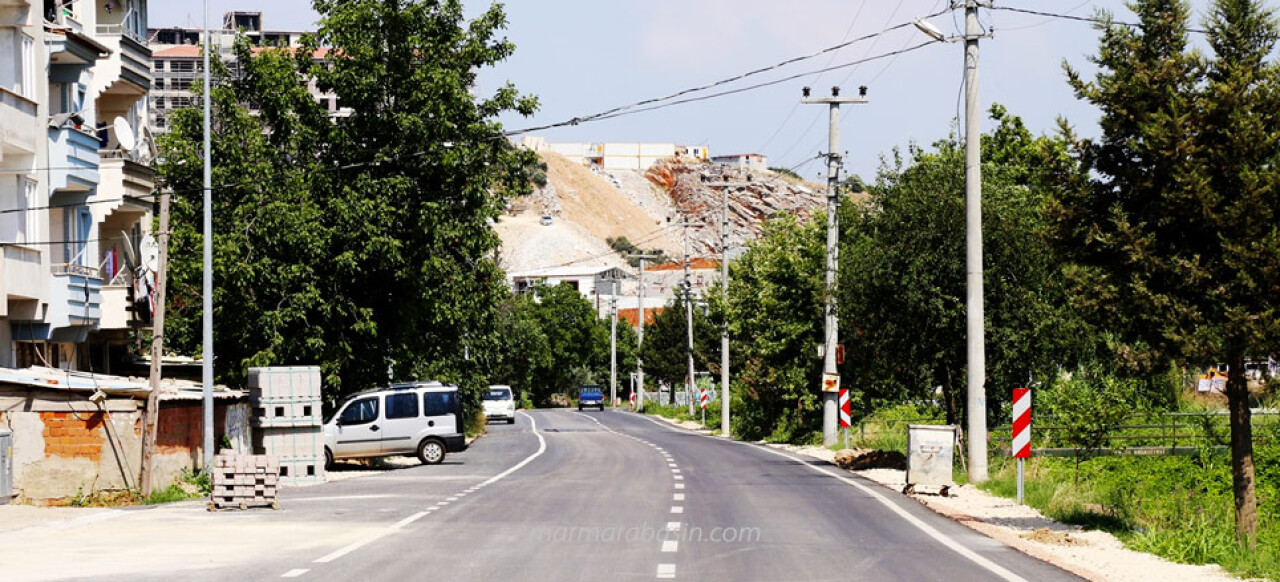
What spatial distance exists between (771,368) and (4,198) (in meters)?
27.0

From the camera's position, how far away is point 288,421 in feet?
104

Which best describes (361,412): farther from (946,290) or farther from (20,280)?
(946,290)

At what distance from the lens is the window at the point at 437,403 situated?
37.3m

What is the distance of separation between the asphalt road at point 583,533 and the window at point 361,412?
454cm

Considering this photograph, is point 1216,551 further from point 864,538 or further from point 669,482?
point 669,482

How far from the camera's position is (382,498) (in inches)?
972

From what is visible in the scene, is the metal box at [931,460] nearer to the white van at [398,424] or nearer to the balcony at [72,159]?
the white van at [398,424]

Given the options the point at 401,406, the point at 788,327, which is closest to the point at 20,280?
the point at 401,406

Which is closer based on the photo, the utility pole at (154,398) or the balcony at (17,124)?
the utility pole at (154,398)

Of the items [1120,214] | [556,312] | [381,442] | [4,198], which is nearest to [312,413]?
[381,442]

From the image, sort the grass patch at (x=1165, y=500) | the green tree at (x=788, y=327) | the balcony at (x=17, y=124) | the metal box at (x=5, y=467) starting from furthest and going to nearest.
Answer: the green tree at (x=788, y=327) < the balcony at (x=17, y=124) < the metal box at (x=5, y=467) < the grass patch at (x=1165, y=500)

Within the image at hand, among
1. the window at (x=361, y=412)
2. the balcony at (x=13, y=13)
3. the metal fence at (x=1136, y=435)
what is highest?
the balcony at (x=13, y=13)

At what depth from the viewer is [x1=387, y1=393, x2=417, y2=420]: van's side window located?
36781 millimetres

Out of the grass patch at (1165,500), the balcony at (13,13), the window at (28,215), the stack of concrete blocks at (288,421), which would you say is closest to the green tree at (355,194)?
the stack of concrete blocks at (288,421)
